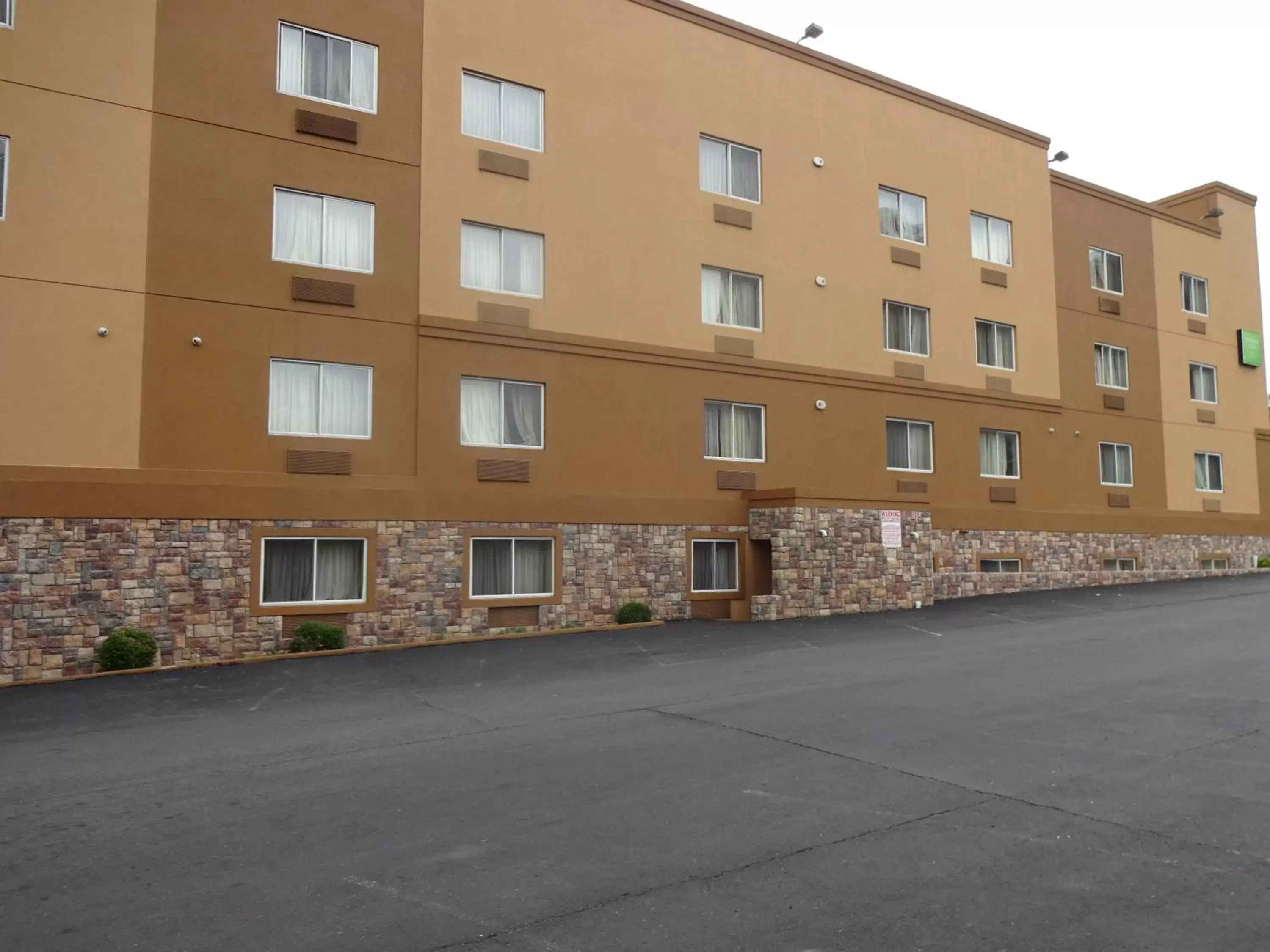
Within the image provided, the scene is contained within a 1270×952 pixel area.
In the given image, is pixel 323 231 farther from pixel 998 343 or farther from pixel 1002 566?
pixel 1002 566

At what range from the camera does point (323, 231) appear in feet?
55.1

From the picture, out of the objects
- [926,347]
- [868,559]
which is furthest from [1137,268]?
[868,559]

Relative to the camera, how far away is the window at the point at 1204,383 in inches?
1198

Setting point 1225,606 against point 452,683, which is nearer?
point 452,683

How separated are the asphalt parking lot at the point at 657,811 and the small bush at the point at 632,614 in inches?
210

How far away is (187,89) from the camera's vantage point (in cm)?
1573

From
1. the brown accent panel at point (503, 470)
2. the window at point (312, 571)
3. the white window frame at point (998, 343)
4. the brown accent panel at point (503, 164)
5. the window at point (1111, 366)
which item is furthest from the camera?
the window at point (1111, 366)

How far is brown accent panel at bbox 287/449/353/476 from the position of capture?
52.4 feet

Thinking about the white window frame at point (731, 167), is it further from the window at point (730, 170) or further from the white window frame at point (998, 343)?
the white window frame at point (998, 343)

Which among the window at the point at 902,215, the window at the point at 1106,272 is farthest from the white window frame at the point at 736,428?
the window at the point at 1106,272

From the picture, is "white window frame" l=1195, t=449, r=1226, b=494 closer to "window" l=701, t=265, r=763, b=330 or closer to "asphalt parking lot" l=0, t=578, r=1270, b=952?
"window" l=701, t=265, r=763, b=330

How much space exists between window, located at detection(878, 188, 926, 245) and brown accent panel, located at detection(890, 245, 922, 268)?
0.36 m

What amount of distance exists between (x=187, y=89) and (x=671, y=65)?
32.0ft

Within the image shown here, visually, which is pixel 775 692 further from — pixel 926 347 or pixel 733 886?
pixel 926 347
